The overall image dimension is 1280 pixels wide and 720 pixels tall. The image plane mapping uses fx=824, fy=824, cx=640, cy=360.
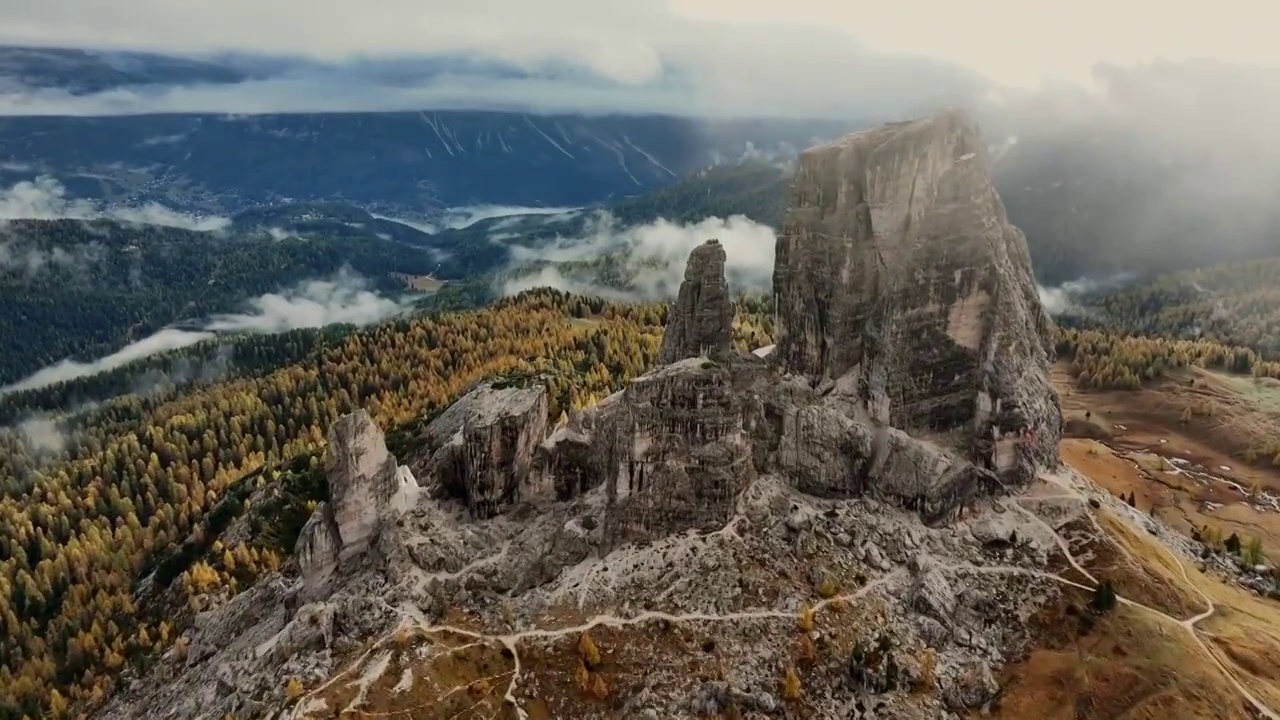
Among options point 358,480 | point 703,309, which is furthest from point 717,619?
point 703,309

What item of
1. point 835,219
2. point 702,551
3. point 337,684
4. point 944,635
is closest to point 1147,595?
point 944,635

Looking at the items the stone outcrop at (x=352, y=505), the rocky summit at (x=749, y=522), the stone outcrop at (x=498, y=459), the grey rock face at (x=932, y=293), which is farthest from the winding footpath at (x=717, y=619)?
the grey rock face at (x=932, y=293)

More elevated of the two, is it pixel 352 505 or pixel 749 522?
pixel 749 522

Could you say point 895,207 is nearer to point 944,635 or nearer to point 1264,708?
point 944,635

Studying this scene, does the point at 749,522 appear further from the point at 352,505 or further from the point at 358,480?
the point at 352,505

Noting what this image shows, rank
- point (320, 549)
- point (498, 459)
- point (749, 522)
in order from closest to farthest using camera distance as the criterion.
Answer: point (749, 522) < point (320, 549) < point (498, 459)

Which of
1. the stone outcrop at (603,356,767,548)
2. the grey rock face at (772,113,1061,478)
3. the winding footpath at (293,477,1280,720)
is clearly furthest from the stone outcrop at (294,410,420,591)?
the grey rock face at (772,113,1061,478)

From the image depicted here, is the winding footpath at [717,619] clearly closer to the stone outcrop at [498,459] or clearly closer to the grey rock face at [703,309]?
the stone outcrop at [498,459]

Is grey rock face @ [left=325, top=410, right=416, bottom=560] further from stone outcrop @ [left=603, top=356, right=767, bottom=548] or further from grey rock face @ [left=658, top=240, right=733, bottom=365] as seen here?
grey rock face @ [left=658, top=240, right=733, bottom=365]
